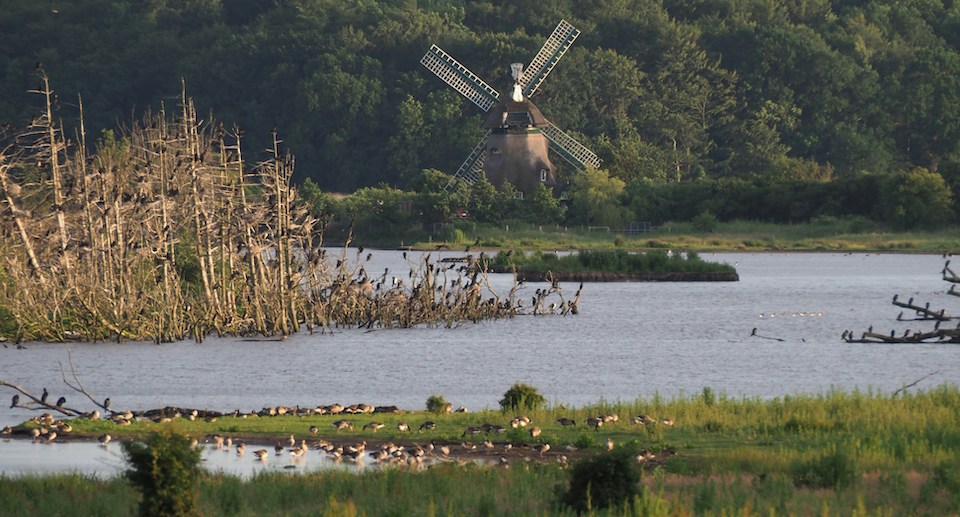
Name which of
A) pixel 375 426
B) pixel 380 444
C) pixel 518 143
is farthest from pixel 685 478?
pixel 518 143

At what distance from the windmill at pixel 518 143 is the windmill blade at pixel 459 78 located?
0.21ft

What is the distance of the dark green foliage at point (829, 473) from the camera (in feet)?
73.1

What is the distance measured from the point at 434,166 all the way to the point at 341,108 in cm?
938

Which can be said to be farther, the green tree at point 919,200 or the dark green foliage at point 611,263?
the green tree at point 919,200

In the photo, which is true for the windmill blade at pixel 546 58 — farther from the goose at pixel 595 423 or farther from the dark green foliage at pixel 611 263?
the goose at pixel 595 423

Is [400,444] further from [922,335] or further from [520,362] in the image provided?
[922,335]

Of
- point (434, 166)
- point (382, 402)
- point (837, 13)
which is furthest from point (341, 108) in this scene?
point (382, 402)

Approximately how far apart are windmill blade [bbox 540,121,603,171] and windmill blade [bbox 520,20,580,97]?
3.78m

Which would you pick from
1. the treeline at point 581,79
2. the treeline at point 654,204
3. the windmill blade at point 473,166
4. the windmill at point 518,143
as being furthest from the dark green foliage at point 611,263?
the treeline at point 581,79

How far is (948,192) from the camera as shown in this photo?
100062 millimetres

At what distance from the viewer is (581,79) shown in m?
128

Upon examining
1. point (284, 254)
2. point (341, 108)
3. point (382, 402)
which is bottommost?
point (382, 402)

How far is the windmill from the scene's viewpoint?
370ft

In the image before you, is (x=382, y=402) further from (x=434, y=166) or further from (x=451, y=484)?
(x=434, y=166)
